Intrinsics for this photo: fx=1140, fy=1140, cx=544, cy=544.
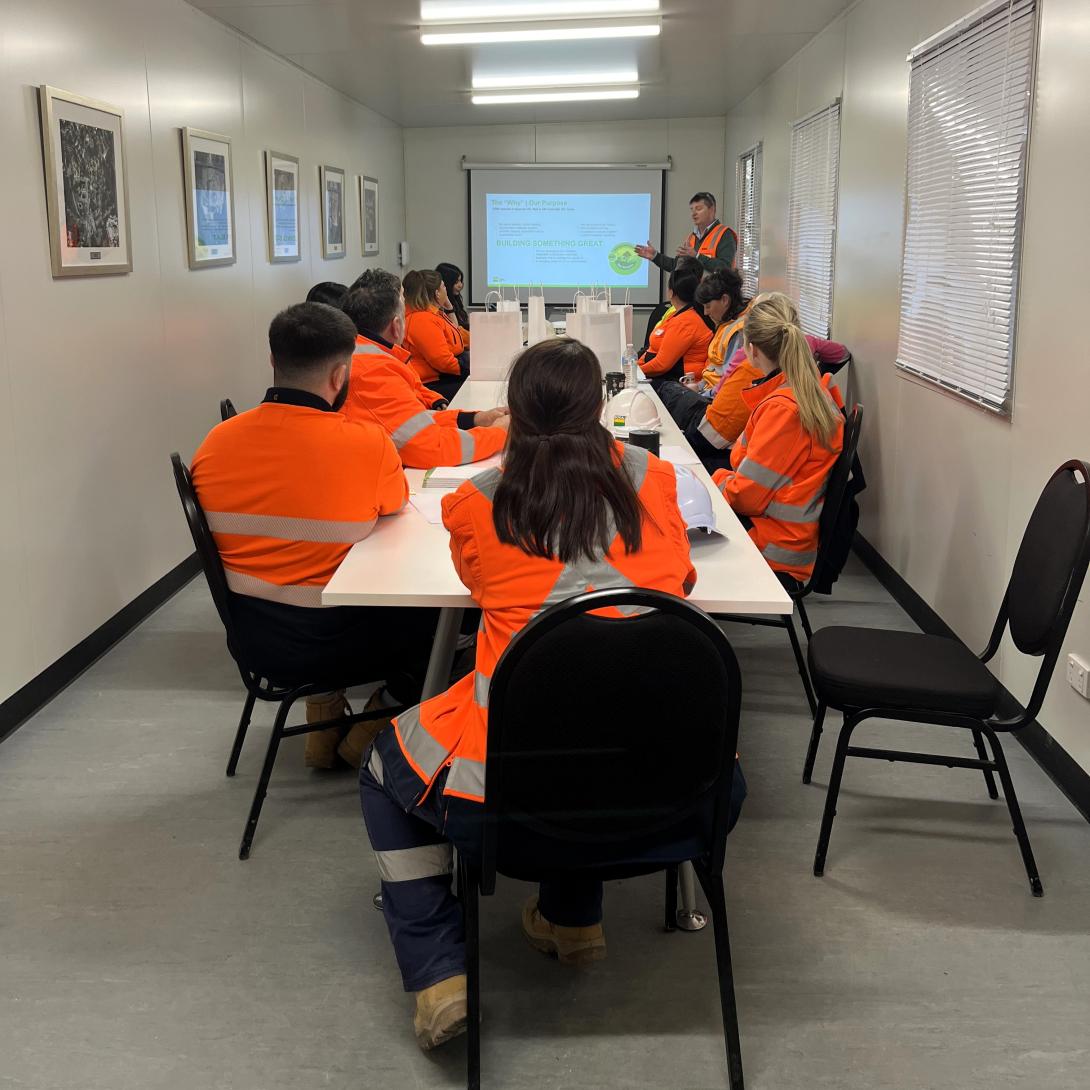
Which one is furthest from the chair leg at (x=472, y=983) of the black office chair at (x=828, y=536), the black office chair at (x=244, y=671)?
the black office chair at (x=828, y=536)

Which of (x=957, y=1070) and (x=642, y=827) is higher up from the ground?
(x=642, y=827)

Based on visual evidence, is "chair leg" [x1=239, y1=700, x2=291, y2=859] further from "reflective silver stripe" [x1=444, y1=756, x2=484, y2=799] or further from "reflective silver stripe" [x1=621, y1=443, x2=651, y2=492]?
"reflective silver stripe" [x1=621, y1=443, x2=651, y2=492]

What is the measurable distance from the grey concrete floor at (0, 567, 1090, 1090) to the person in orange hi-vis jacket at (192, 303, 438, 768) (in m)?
0.46

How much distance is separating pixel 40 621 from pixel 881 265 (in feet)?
11.6

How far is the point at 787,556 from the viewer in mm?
3258

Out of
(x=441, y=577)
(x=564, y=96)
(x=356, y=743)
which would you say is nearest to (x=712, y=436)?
(x=356, y=743)

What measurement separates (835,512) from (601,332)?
1941 millimetres

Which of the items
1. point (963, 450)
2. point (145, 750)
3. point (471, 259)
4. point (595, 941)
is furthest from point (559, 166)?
point (595, 941)

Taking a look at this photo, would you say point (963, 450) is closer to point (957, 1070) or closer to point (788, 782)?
point (788, 782)

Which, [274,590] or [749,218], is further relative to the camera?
[749,218]

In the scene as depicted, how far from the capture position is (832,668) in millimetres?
2424

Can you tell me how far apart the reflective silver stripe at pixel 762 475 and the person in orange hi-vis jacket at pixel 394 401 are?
69 cm

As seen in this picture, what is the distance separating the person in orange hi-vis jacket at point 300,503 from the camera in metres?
2.46

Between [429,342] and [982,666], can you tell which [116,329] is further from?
[982,666]
